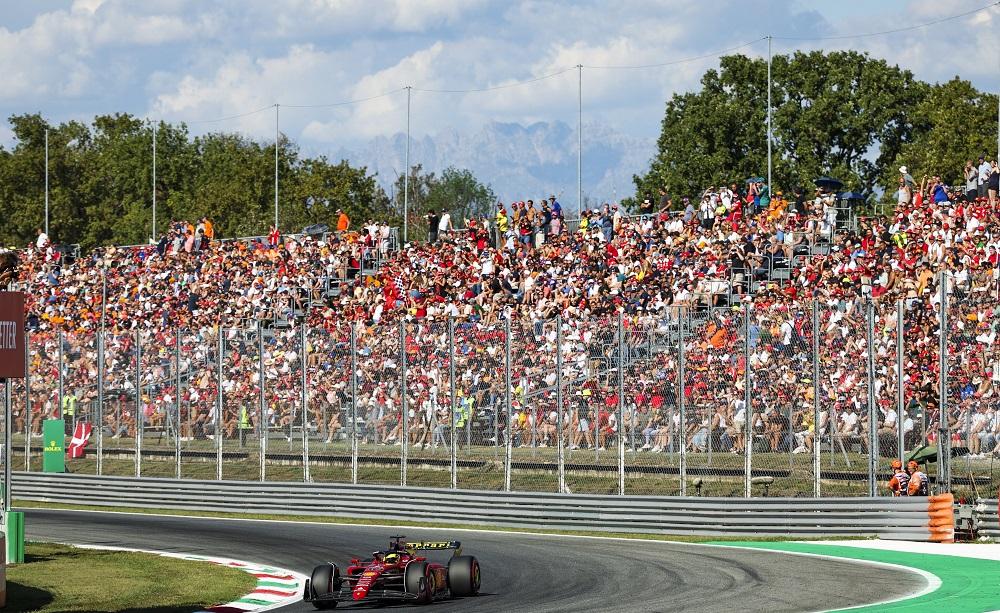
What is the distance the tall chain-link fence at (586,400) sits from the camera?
2077cm

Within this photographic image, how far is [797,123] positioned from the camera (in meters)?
59.4

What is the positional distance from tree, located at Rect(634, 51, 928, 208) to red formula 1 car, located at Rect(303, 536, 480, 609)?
44998mm

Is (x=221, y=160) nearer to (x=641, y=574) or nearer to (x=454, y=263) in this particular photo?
(x=454, y=263)

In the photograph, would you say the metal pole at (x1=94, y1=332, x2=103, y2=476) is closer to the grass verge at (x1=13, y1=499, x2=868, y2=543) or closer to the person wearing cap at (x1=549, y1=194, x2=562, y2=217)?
the grass verge at (x1=13, y1=499, x2=868, y2=543)

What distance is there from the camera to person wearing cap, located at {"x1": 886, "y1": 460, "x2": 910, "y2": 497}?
20.6 metres

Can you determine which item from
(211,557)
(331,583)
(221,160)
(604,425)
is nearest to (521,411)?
(604,425)

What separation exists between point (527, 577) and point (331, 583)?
3.13m

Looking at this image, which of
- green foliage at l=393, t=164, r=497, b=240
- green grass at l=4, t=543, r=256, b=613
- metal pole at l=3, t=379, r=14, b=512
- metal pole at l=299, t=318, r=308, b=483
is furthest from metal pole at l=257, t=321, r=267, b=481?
green foliage at l=393, t=164, r=497, b=240

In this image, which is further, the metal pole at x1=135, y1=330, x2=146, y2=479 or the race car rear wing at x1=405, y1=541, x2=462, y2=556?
the metal pole at x1=135, y1=330, x2=146, y2=479

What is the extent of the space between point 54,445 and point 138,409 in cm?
308

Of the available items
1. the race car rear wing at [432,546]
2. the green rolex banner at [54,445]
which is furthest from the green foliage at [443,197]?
the race car rear wing at [432,546]

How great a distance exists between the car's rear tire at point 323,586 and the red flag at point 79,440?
1735 cm

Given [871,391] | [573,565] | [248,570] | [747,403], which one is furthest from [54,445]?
[871,391]

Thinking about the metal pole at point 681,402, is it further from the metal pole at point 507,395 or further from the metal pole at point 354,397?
the metal pole at point 354,397
